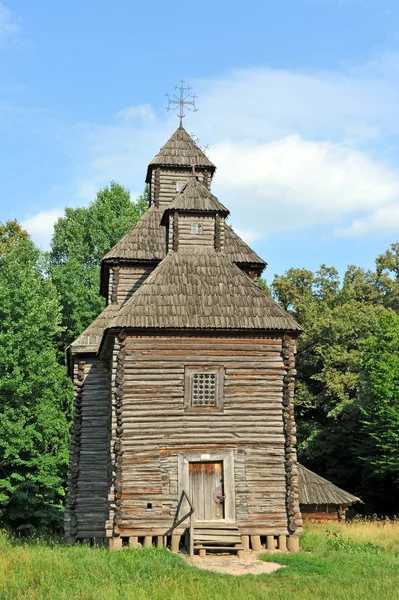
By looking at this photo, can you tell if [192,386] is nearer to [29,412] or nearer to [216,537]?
[216,537]

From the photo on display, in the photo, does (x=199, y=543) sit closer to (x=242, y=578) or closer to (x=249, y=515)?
(x=249, y=515)

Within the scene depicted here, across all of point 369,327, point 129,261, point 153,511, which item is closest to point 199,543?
point 153,511

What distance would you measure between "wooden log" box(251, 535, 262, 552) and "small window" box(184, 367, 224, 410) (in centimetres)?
354

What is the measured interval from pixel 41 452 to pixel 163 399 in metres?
16.8

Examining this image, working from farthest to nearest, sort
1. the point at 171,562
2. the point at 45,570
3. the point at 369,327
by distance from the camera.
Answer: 1. the point at 369,327
2. the point at 171,562
3. the point at 45,570

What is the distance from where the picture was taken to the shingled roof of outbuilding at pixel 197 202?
2186 centimetres

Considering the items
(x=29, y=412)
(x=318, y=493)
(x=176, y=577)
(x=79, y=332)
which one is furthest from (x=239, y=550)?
(x=79, y=332)

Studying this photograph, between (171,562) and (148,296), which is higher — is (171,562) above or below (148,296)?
below

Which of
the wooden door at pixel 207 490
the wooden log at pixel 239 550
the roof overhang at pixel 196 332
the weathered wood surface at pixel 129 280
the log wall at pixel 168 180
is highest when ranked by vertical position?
the log wall at pixel 168 180

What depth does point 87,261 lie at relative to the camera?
44219mm

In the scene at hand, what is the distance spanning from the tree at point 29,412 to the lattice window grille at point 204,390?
51.7 feet

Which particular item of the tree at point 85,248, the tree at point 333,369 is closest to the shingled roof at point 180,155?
the tree at point 85,248

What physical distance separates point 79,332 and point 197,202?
19120 millimetres

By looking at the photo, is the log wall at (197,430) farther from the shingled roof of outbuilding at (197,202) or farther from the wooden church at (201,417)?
the shingled roof of outbuilding at (197,202)
